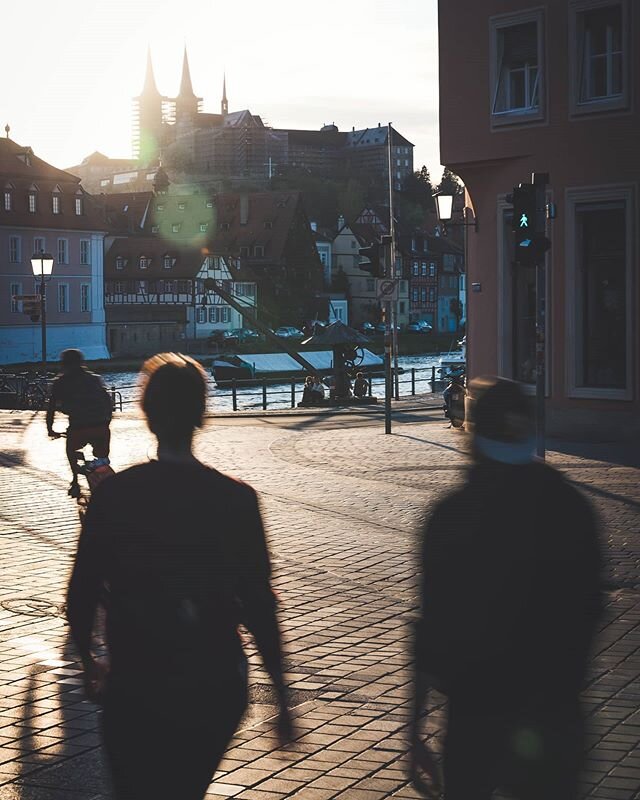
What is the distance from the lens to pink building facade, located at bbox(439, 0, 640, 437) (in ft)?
73.4

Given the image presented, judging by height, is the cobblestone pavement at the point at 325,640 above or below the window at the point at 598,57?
below

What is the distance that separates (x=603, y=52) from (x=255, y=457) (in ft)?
28.7

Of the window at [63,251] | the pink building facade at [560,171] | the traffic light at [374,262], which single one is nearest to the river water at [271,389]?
the window at [63,251]

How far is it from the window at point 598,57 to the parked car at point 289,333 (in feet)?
266

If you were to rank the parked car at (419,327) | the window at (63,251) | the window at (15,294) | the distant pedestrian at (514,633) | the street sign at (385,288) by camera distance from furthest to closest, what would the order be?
the parked car at (419,327)
the window at (63,251)
the window at (15,294)
the street sign at (385,288)
the distant pedestrian at (514,633)

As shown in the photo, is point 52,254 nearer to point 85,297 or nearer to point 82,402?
point 85,297

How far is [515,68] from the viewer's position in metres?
24.1

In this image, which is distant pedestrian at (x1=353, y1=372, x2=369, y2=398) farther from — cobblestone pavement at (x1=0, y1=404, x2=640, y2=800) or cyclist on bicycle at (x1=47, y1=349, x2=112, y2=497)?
cyclist on bicycle at (x1=47, y1=349, x2=112, y2=497)

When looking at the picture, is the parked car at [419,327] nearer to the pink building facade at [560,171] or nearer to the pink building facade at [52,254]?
the pink building facade at [52,254]

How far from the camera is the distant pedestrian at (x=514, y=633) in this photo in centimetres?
406

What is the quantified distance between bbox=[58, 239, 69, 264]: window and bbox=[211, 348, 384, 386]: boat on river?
482 inches

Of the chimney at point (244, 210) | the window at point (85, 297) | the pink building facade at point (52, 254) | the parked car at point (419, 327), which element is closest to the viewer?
the pink building facade at point (52, 254)

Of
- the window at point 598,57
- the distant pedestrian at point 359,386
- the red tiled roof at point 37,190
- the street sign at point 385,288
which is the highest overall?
the red tiled roof at point 37,190

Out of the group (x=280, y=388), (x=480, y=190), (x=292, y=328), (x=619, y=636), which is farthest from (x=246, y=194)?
(x=619, y=636)
